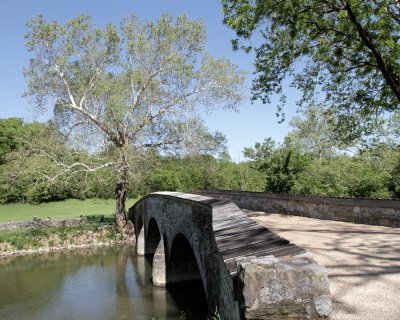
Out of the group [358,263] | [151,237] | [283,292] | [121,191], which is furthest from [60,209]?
[283,292]

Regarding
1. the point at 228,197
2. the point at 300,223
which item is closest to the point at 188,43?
the point at 228,197

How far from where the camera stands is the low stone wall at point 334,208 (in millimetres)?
8039

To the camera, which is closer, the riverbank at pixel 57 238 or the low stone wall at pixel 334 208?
the low stone wall at pixel 334 208

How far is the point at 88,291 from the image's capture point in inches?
641

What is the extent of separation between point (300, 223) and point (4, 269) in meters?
18.3

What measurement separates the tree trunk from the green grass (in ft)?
A: 25.9

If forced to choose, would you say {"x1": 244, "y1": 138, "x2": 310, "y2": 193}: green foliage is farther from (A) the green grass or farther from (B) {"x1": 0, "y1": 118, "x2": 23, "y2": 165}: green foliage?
(B) {"x1": 0, "y1": 118, "x2": 23, "y2": 165}: green foliage

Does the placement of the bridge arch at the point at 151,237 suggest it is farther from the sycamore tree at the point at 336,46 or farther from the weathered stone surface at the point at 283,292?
the weathered stone surface at the point at 283,292

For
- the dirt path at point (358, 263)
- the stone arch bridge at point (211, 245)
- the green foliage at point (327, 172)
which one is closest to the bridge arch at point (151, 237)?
the stone arch bridge at point (211, 245)

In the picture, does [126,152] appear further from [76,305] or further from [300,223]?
[300,223]

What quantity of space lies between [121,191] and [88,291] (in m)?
10.8

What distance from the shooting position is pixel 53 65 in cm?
2464

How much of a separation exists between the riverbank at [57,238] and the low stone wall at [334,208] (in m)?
16.5

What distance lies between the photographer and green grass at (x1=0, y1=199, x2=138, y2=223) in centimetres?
3547
